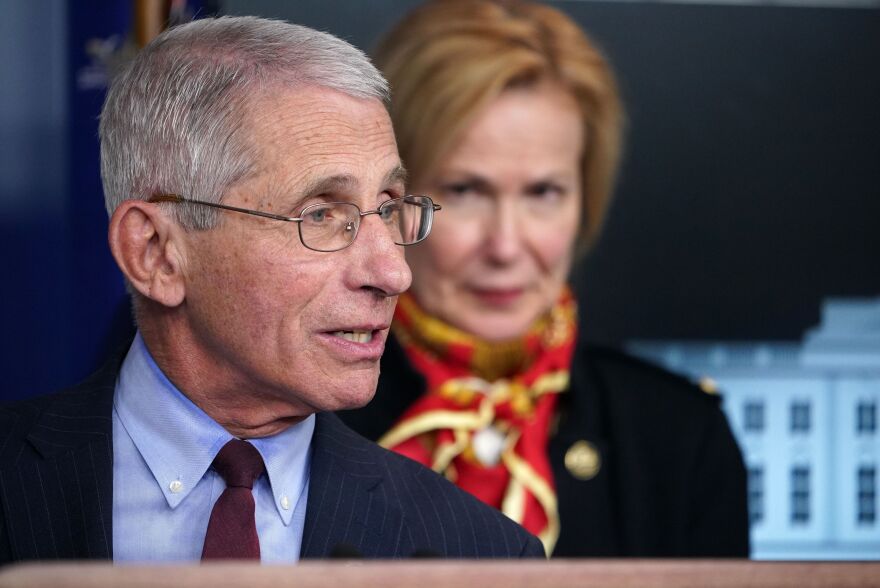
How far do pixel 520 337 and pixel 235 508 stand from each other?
1.34m

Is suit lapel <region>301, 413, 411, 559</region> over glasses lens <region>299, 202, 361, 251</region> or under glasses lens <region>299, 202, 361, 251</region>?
under

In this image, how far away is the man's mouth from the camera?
1802 mm

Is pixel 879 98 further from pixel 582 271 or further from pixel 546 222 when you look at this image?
pixel 546 222

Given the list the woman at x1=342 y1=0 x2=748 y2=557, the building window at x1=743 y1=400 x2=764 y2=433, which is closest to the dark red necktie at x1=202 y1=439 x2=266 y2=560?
the woman at x1=342 y1=0 x2=748 y2=557

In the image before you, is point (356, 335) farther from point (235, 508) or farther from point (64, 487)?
point (64, 487)

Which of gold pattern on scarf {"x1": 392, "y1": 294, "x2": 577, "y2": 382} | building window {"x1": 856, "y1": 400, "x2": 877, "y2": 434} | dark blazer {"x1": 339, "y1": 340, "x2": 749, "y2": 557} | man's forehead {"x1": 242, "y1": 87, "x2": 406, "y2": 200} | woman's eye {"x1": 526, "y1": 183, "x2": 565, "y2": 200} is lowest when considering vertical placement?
building window {"x1": 856, "y1": 400, "x2": 877, "y2": 434}

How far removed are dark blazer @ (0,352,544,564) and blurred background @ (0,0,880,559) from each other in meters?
1.83

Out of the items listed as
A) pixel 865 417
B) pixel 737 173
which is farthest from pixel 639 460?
pixel 737 173

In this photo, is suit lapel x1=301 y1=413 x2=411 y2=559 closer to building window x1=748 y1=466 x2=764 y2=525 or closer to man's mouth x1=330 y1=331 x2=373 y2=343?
man's mouth x1=330 y1=331 x2=373 y2=343

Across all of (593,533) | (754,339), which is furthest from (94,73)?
(754,339)

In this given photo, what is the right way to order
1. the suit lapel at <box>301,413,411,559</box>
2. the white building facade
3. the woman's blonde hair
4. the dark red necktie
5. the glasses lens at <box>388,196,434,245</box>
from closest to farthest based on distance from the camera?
the dark red necktie, the suit lapel at <box>301,413,411,559</box>, the glasses lens at <box>388,196,434,245</box>, the woman's blonde hair, the white building facade

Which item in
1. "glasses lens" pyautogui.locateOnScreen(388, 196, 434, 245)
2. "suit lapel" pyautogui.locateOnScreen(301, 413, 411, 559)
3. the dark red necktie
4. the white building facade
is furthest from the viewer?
the white building facade

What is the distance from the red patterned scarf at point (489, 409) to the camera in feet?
9.48

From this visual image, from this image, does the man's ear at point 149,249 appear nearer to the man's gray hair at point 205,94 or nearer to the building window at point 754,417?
the man's gray hair at point 205,94
